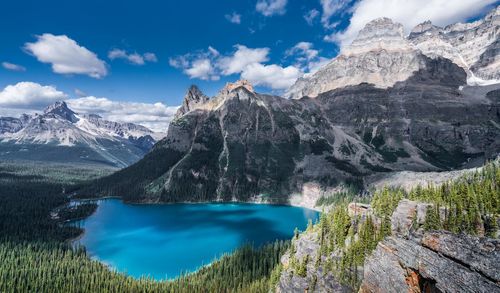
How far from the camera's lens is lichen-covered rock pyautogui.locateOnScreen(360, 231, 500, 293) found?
105 ft

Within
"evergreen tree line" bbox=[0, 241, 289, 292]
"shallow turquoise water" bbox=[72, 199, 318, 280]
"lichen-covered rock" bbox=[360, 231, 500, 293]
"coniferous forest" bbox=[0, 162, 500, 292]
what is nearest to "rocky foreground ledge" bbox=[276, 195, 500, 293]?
"lichen-covered rock" bbox=[360, 231, 500, 293]

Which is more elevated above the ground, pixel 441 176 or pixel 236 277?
pixel 441 176

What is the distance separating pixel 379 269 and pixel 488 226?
15.2m

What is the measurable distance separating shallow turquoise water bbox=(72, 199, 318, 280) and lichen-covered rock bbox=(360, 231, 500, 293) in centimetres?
7324

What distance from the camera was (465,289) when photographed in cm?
3278

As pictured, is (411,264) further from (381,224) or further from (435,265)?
(381,224)

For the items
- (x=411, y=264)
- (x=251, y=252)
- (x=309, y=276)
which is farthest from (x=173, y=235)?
(x=411, y=264)

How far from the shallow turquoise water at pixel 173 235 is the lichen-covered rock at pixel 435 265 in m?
73.2

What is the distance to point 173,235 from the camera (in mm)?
151000

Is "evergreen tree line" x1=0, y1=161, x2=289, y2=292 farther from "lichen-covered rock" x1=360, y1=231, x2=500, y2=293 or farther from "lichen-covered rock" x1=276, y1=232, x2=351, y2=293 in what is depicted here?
"lichen-covered rock" x1=360, y1=231, x2=500, y2=293

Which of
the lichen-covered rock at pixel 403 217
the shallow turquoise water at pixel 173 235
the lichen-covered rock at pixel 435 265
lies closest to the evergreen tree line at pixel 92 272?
the shallow turquoise water at pixel 173 235

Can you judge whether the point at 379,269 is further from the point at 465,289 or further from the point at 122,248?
the point at 122,248

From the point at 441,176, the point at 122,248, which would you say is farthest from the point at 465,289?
the point at 441,176

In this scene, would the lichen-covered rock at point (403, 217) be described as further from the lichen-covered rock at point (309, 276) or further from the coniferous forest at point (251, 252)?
the lichen-covered rock at point (309, 276)
